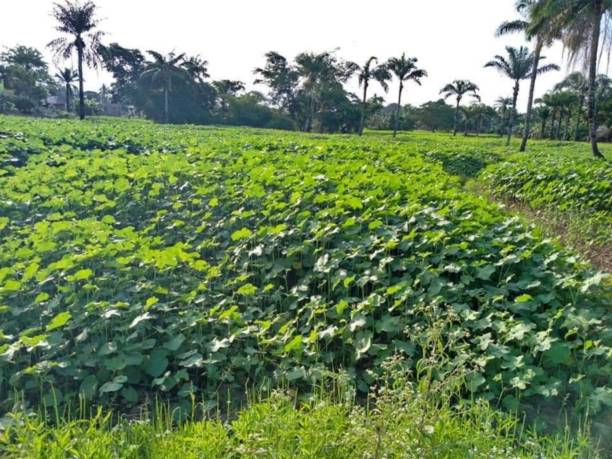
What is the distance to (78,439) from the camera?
204 centimetres

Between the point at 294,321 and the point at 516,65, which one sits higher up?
the point at 516,65

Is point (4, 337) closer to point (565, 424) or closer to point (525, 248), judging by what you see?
point (565, 424)

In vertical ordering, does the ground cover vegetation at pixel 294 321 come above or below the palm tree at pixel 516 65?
below

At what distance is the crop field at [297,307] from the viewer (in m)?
2.52

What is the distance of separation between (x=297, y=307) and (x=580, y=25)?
707 inches

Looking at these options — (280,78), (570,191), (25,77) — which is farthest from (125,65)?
(570,191)

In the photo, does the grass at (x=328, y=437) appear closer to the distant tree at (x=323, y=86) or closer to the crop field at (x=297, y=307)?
the crop field at (x=297, y=307)

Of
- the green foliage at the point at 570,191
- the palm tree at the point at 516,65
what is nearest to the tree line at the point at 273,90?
the palm tree at the point at 516,65

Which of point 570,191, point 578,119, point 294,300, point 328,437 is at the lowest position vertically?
point 328,437

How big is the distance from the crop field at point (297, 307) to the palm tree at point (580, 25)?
50.1 ft

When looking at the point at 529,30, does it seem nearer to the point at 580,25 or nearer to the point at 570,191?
the point at 580,25

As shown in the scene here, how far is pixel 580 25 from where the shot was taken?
1670 cm

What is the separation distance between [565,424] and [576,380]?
9.0 inches

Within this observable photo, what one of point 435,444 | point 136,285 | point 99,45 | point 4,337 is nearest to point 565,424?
point 435,444
